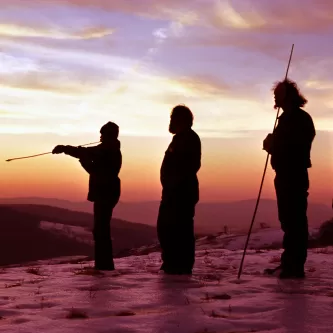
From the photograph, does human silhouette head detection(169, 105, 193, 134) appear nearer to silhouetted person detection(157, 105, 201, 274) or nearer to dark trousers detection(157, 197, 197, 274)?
silhouetted person detection(157, 105, 201, 274)

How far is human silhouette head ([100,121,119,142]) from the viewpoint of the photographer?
9026mm

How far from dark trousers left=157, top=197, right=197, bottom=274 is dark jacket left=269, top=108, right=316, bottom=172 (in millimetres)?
1567

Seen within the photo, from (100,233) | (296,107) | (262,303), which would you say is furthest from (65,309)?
(296,107)

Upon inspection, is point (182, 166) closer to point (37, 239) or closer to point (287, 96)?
point (287, 96)

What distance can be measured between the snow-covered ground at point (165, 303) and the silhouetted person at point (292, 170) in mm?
405

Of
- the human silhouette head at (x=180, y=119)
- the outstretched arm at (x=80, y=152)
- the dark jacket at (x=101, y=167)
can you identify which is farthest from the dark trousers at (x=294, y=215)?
the outstretched arm at (x=80, y=152)

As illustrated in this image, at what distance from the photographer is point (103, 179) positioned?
9.03 meters

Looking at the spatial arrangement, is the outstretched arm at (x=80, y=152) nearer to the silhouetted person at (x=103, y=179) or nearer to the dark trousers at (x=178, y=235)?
the silhouetted person at (x=103, y=179)

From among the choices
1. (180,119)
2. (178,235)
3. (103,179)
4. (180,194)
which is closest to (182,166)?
(180,194)

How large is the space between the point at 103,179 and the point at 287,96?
3182 millimetres

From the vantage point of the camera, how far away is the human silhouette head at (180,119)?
8.48 metres

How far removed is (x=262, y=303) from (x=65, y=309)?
6.58 ft

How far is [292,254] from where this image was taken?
7.83 m

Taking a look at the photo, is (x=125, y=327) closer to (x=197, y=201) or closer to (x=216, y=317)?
(x=216, y=317)
